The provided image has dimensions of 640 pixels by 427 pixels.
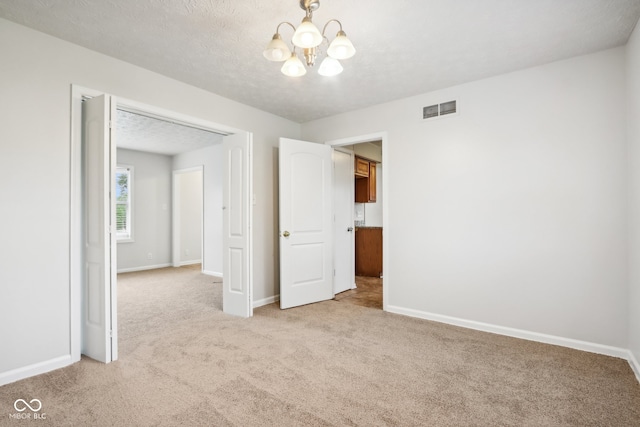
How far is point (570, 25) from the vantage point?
2.29 m

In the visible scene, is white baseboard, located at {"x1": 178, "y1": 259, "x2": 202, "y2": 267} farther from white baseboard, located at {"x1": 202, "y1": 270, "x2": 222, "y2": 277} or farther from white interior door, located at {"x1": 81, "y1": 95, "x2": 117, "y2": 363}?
white interior door, located at {"x1": 81, "y1": 95, "x2": 117, "y2": 363}

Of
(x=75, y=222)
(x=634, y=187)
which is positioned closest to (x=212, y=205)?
(x=75, y=222)

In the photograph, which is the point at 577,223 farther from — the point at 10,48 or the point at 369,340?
the point at 10,48

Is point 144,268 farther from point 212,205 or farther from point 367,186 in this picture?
point 367,186

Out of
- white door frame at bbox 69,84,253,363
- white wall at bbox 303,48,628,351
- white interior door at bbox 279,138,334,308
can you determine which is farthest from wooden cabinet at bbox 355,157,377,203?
white door frame at bbox 69,84,253,363

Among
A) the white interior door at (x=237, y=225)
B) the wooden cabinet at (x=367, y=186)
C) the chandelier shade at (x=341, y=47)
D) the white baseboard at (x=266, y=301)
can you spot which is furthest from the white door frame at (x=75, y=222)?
the wooden cabinet at (x=367, y=186)

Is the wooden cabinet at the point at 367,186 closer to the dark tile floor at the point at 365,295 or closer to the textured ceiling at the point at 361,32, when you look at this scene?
the dark tile floor at the point at 365,295

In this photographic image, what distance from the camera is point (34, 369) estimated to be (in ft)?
7.57

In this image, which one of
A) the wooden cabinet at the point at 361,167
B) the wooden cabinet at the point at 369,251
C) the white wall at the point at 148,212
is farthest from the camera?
the white wall at the point at 148,212

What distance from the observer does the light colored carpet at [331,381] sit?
1.83m

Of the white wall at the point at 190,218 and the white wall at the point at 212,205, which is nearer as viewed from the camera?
the white wall at the point at 212,205

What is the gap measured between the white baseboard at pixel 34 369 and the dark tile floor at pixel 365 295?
297 cm

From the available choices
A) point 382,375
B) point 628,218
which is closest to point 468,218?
point 628,218

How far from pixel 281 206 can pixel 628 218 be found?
3.32m
